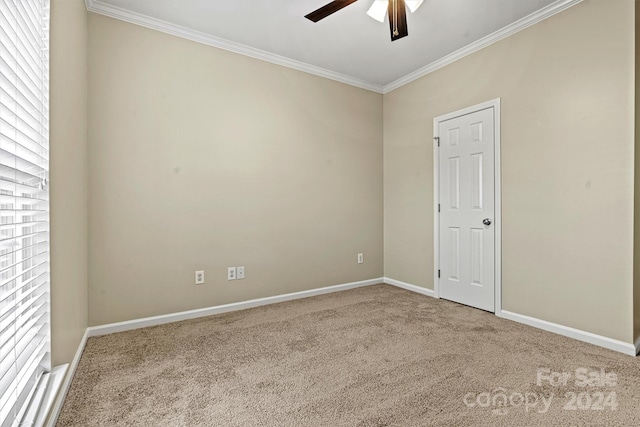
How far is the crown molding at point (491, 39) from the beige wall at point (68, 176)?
10.7 feet

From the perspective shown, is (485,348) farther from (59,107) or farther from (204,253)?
(59,107)

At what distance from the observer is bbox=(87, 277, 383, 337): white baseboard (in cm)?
263

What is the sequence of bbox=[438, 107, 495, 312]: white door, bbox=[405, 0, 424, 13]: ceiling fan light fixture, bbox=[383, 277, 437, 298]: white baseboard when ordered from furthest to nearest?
bbox=[383, 277, 437, 298]: white baseboard
bbox=[438, 107, 495, 312]: white door
bbox=[405, 0, 424, 13]: ceiling fan light fixture

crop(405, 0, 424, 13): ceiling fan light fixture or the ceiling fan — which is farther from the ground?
crop(405, 0, 424, 13): ceiling fan light fixture

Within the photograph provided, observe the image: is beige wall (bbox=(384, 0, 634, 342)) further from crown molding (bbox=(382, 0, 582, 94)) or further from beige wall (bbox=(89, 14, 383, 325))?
beige wall (bbox=(89, 14, 383, 325))

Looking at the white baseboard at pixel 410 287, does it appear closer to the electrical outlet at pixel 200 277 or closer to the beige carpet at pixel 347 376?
the beige carpet at pixel 347 376

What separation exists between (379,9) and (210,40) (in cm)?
159

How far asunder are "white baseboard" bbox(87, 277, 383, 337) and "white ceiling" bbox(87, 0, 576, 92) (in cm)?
252

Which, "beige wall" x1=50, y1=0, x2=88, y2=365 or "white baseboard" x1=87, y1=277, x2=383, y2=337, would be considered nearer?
"beige wall" x1=50, y1=0, x2=88, y2=365

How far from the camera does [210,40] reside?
3.06 m

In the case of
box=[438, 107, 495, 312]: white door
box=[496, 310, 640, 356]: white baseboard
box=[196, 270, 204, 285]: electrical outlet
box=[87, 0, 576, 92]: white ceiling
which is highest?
box=[87, 0, 576, 92]: white ceiling

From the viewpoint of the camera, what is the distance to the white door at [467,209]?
3.16m

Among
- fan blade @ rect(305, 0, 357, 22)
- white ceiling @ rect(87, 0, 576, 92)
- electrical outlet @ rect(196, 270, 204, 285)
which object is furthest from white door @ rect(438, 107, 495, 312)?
electrical outlet @ rect(196, 270, 204, 285)

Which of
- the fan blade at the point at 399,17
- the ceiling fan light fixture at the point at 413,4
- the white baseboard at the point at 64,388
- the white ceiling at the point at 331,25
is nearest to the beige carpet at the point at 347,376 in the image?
the white baseboard at the point at 64,388
